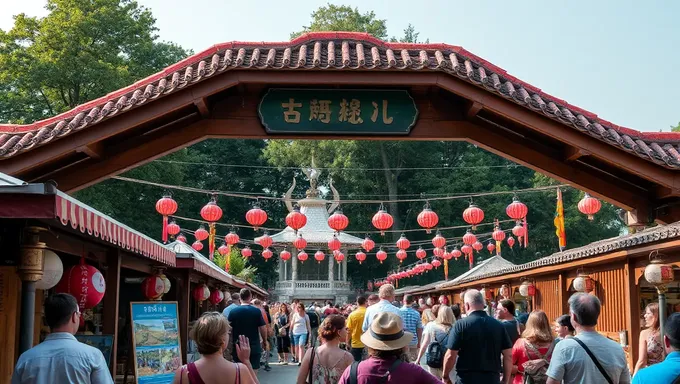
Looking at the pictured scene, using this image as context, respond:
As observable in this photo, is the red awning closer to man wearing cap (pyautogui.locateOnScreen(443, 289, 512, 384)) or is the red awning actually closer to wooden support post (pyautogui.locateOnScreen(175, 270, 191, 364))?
man wearing cap (pyautogui.locateOnScreen(443, 289, 512, 384))

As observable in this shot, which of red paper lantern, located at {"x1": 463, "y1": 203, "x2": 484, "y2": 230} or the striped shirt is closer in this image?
the striped shirt

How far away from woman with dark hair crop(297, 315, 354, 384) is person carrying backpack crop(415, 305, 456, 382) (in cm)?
314

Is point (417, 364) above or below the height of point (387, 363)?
below

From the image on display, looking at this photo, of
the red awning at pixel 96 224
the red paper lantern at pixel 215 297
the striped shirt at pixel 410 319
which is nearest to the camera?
the red awning at pixel 96 224

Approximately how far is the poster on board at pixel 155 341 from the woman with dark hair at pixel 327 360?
3.97m

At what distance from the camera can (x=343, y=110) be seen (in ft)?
39.2

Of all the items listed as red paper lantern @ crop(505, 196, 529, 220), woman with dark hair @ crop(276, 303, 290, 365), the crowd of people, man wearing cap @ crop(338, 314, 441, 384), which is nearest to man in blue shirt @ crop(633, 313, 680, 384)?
the crowd of people

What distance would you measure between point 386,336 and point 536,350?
133 inches

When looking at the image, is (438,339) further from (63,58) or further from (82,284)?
(63,58)

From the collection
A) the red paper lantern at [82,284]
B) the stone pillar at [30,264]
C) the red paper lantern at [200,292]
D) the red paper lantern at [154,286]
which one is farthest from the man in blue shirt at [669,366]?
the red paper lantern at [200,292]

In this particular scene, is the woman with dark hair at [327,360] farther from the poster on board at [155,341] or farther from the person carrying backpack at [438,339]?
the poster on board at [155,341]

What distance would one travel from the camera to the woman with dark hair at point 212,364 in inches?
198

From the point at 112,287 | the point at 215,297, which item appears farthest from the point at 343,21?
the point at 112,287

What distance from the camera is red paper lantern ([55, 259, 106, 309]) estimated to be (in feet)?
29.1
